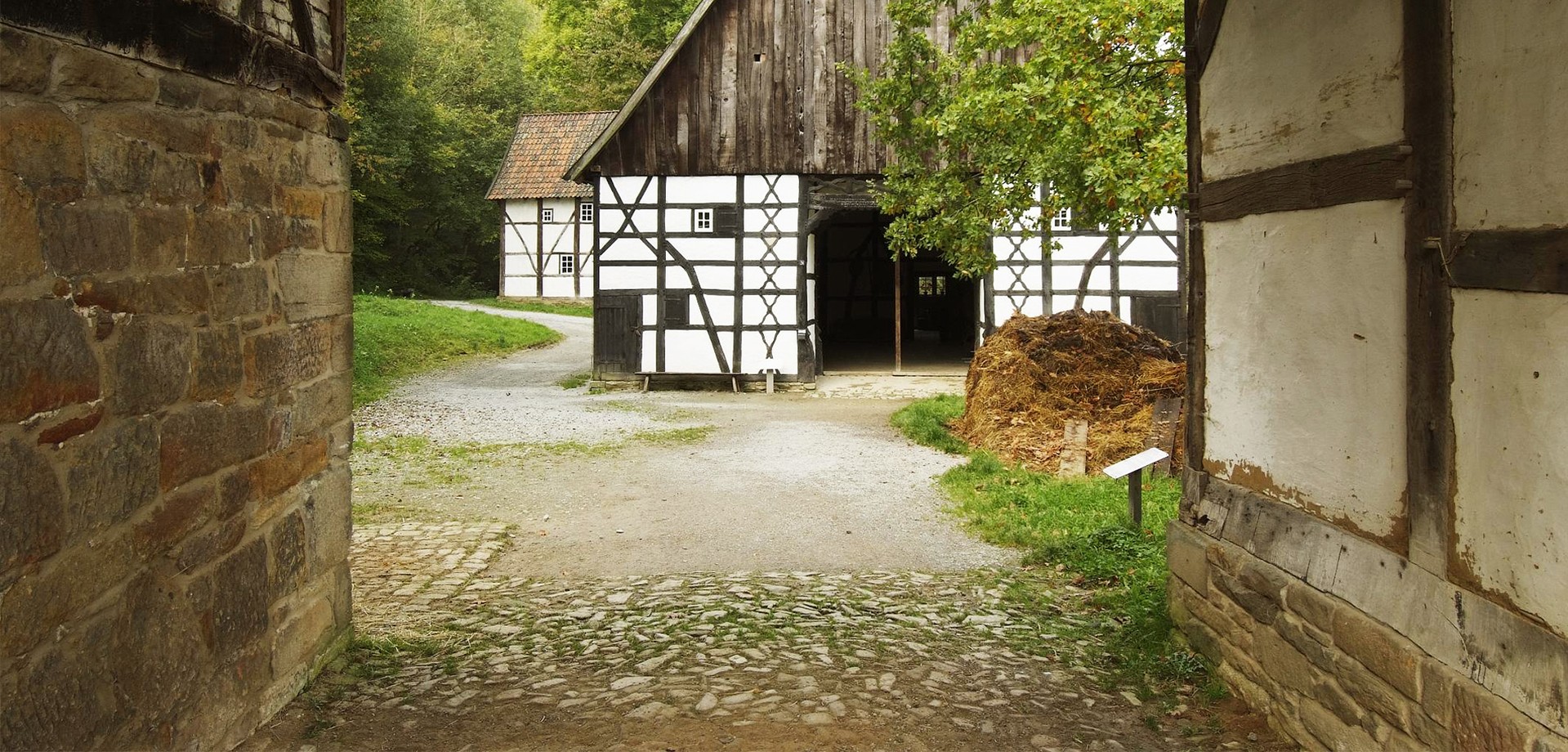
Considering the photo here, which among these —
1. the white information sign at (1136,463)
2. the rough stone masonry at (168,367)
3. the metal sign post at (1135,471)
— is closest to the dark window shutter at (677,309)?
the metal sign post at (1135,471)

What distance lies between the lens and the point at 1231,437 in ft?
15.3

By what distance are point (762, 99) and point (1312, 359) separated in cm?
1376

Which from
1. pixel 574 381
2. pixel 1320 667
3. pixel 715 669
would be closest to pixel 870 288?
pixel 574 381

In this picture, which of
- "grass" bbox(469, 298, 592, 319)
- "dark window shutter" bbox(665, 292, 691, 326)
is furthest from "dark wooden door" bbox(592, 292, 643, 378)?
"grass" bbox(469, 298, 592, 319)

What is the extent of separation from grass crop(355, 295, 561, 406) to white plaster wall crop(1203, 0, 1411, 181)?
13006 millimetres

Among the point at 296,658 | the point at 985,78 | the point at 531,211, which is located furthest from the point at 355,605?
the point at 531,211

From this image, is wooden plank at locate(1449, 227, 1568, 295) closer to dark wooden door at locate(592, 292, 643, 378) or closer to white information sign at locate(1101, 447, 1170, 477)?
white information sign at locate(1101, 447, 1170, 477)

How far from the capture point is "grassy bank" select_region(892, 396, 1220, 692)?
5.18 metres

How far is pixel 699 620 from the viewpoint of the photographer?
19.1 ft

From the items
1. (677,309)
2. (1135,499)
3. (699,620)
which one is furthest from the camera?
(677,309)

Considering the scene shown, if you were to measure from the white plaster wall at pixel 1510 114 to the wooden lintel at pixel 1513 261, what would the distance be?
0.11 ft

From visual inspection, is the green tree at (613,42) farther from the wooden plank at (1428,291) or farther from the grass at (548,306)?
the wooden plank at (1428,291)

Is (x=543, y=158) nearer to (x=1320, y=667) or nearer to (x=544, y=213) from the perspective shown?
(x=544, y=213)

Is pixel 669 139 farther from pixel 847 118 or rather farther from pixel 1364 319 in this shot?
pixel 1364 319
